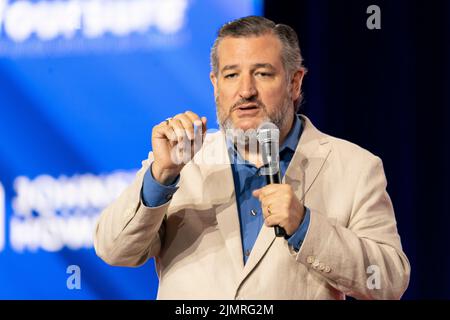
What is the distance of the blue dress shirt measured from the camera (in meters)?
2.27

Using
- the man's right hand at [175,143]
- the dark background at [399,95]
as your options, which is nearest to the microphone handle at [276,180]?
the man's right hand at [175,143]

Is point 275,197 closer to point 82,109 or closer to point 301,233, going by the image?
point 301,233

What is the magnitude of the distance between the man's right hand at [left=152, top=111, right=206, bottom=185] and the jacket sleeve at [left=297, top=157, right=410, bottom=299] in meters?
0.38

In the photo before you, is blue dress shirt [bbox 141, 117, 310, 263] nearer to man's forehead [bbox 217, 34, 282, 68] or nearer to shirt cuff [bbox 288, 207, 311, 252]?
shirt cuff [bbox 288, 207, 311, 252]

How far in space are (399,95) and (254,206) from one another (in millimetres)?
1305

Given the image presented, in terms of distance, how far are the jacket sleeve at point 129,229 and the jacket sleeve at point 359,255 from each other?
0.43 meters

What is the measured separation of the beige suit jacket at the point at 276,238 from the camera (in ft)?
7.29

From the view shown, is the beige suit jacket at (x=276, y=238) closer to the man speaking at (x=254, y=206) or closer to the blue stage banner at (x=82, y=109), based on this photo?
the man speaking at (x=254, y=206)

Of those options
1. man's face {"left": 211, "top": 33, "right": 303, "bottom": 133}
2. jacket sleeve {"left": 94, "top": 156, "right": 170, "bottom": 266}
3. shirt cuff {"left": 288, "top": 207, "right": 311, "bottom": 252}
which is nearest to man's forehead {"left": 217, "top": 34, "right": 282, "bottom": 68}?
man's face {"left": 211, "top": 33, "right": 303, "bottom": 133}

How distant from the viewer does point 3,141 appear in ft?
11.7

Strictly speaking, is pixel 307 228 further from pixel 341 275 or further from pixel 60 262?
pixel 60 262

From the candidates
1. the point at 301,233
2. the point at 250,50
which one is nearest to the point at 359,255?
the point at 301,233

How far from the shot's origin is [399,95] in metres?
3.49
